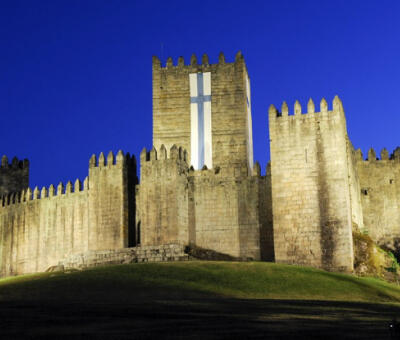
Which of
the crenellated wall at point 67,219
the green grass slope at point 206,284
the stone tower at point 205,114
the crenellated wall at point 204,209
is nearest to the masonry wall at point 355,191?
the crenellated wall at point 204,209

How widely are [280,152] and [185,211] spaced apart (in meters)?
5.42

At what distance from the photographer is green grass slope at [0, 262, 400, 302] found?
85.8 ft

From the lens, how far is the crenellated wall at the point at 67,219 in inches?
1484

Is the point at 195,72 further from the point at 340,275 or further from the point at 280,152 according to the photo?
the point at 340,275

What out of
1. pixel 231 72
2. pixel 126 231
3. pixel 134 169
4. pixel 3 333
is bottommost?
pixel 3 333

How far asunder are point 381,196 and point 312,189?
729 centimetres

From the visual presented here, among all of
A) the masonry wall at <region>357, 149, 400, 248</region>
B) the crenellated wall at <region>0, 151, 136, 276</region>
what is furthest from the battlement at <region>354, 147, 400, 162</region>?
the crenellated wall at <region>0, 151, 136, 276</region>

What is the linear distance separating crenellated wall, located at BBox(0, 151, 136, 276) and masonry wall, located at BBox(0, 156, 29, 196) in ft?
5.05

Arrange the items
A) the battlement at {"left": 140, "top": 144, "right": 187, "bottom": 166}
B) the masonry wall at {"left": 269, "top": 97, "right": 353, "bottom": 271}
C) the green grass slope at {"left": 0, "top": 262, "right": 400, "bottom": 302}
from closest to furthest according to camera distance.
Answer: the green grass slope at {"left": 0, "top": 262, "right": 400, "bottom": 302}, the masonry wall at {"left": 269, "top": 97, "right": 353, "bottom": 271}, the battlement at {"left": 140, "top": 144, "right": 187, "bottom": 166}

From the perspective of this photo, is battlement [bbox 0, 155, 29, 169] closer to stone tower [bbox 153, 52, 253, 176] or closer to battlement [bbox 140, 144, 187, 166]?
stone tower [bbox 153, 52, 253, 176]

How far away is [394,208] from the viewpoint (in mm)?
39406

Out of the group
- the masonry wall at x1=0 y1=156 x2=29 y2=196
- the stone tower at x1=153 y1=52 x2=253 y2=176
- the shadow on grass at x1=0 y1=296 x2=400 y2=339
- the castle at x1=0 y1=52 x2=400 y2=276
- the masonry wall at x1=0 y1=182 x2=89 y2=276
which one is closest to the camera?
the shadow on grass at x1=0 y1=296 x2=400 y2=339

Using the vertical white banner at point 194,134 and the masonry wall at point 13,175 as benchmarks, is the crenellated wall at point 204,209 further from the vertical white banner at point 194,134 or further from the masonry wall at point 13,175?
the masonry wall at point 13,175

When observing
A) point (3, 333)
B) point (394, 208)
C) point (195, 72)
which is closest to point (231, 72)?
point (195, 72)
